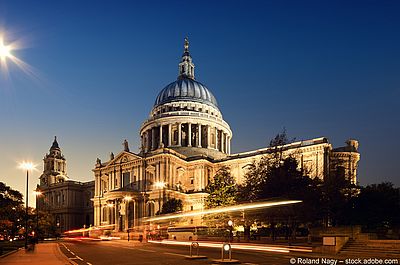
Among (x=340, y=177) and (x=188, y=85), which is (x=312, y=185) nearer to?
(x=340, y=177)


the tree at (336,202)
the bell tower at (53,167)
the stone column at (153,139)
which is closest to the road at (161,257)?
the tree at (336,202)

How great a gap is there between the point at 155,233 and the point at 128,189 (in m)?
29.2

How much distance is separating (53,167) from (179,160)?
6673cm

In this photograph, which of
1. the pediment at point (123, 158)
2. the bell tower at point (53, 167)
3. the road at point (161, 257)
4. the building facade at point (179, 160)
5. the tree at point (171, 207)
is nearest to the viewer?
the road at point (161, 257)

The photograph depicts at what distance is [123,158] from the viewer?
4422 inches

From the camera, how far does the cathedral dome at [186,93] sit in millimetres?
132000

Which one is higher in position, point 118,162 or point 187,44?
point 187,44

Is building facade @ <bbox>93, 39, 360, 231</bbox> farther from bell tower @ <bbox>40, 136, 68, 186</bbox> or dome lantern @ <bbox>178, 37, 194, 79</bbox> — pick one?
bell tower @ <bbox>40, 136, 68, 186</bbox>

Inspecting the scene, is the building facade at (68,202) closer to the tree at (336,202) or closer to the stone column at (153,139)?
the stone column at (153,139)

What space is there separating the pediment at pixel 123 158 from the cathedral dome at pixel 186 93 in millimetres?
26823

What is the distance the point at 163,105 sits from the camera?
433 feet

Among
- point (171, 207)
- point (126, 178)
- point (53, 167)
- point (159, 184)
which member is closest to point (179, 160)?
point (159, 184)

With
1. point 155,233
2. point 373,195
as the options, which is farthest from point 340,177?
point 155,233

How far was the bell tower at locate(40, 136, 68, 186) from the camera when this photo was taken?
15312cm
